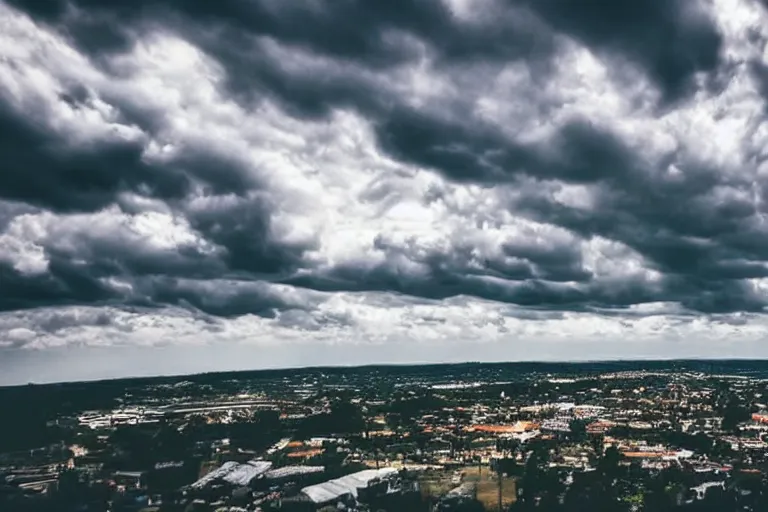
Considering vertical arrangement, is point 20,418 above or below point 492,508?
above

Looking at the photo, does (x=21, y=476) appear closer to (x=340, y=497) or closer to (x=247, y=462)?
(x=247, y=462)

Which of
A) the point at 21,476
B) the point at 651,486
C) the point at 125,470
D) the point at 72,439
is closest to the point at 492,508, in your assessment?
the point at 651,486

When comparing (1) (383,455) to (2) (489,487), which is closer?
(2) (489,487)

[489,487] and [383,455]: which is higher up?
[383,455]

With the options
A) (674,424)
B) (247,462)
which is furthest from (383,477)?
(674,424)

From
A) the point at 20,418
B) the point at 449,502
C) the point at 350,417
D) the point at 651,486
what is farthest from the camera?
the point at 350,417

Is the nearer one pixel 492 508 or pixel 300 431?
pixel 492 508

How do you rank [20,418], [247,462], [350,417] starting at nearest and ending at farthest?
[247,462] → [20,418] → [350,417]
